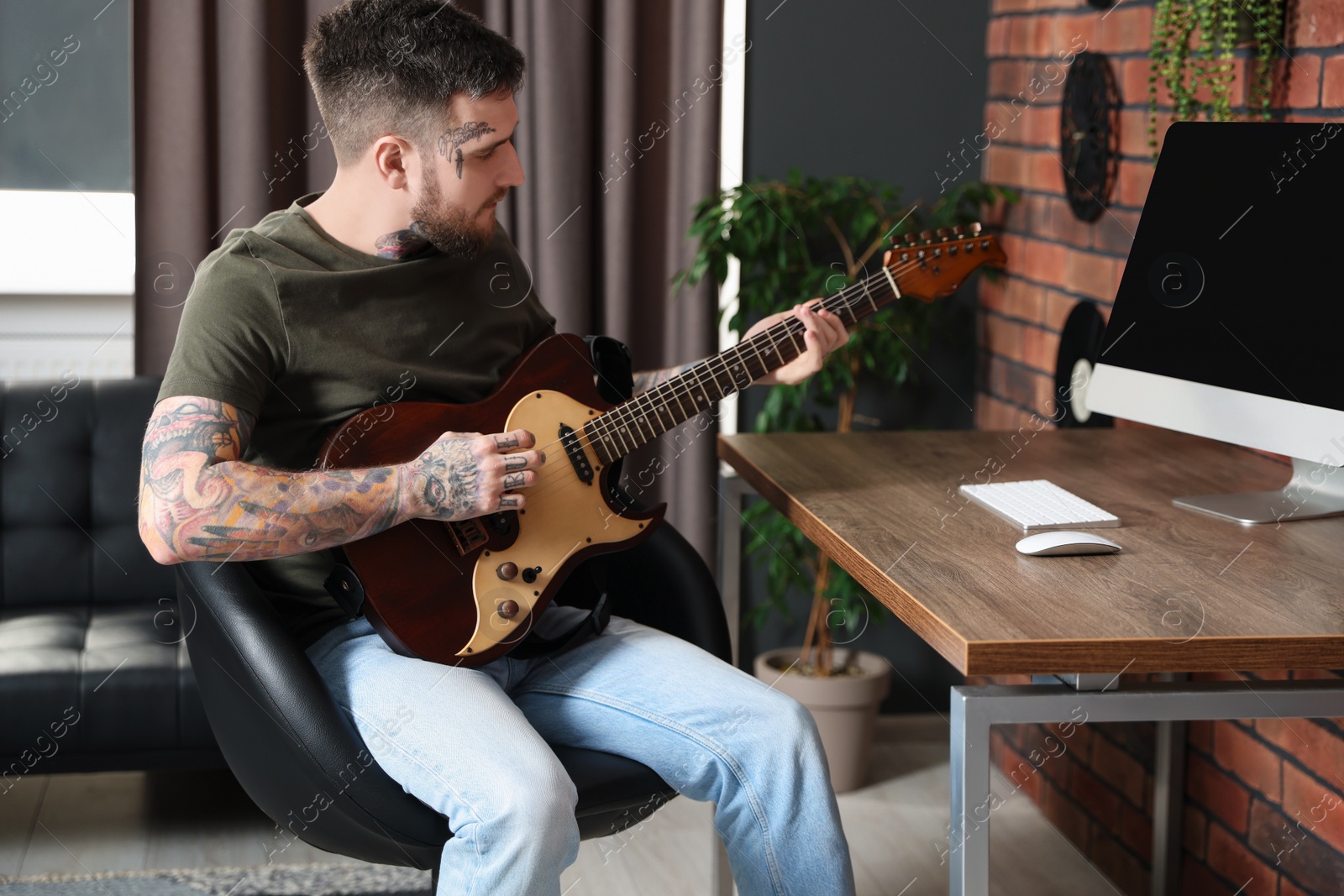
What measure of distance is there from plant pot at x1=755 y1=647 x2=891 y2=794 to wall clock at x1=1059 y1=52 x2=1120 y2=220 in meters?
0.99

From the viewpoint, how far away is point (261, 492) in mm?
1323

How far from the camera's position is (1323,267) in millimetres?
1390

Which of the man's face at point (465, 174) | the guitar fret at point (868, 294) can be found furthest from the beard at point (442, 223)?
the guitar fret at point (868, 294)

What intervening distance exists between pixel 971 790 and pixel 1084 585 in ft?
0.83

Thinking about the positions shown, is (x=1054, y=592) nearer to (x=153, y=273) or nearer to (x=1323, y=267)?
(x=1323, y=267)

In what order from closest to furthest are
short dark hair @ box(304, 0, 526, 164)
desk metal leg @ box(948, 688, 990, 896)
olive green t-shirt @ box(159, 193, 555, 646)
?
desk metal leg @ box(948, 688, 990, 896)
olive green t-shirt @ box(159, 193, 555, 646)
short dark hair @ box(304, 0, 526, 164)

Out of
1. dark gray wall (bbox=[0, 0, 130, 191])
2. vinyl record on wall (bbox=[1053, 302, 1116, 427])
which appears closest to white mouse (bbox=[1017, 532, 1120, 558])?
vinyl record on wall (bbox=[1053, 302, 1116, 427])

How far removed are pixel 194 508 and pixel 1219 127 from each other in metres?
1.25

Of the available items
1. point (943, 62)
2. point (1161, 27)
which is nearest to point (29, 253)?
point (943, 62)

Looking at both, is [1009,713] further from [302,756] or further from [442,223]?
[442,223]

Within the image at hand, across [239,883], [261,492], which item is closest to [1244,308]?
[261,492]

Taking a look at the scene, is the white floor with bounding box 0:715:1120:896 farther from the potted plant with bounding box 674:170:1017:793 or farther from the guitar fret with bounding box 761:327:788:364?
the guitar fret with bounding box 761:327:788:364

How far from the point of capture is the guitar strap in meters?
1.43

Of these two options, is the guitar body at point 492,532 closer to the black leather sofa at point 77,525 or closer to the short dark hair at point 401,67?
the short dark hair at point 401,67
